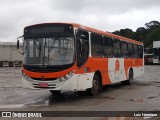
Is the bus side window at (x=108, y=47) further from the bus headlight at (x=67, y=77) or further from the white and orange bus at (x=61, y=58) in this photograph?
the bus headlight at (x=67, y=77)

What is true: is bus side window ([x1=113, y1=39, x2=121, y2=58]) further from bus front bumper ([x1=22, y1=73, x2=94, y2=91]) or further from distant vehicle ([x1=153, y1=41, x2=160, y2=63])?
distant vehicle ([x1=153, y1=41, x2=160, y2=63])

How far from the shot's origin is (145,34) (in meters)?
108

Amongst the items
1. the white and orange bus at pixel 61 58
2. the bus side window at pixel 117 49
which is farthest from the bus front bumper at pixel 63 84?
the bus side window at pixel 117 49

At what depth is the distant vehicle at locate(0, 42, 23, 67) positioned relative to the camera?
2244 inches

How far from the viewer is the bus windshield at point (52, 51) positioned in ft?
40.2

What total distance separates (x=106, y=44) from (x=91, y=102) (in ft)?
14.3

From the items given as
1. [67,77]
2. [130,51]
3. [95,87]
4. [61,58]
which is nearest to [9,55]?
[130,51]

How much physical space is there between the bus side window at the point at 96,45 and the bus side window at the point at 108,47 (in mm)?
566

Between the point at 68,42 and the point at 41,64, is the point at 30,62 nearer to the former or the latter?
the point at 41,64

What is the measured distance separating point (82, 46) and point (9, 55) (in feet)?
155

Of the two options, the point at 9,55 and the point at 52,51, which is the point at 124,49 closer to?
the point at 52,51

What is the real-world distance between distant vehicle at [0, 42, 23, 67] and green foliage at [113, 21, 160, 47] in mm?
39479

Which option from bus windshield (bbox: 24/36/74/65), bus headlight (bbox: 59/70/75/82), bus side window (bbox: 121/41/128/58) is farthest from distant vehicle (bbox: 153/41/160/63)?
bus headlight (bbox: 59/70/75/82)

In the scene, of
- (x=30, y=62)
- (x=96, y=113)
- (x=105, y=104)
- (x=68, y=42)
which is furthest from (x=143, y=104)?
(x=30, y=62)
